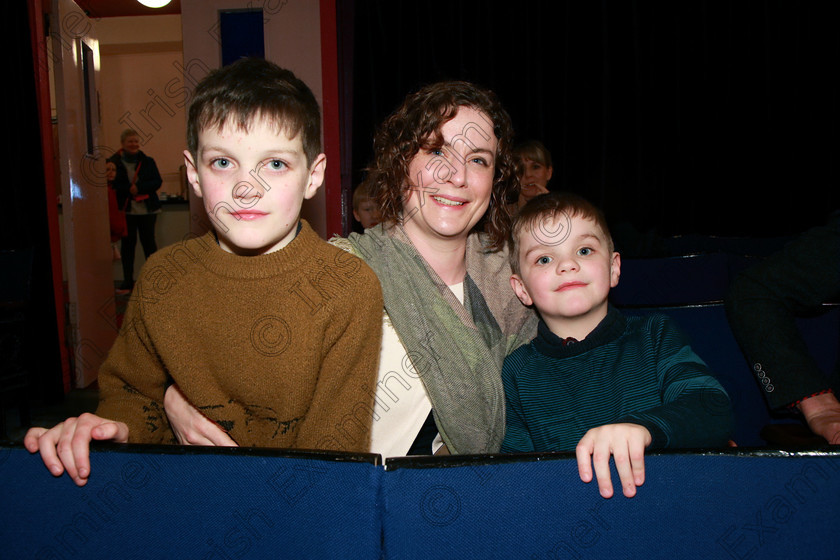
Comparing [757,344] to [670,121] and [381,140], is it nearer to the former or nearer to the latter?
[381,140]

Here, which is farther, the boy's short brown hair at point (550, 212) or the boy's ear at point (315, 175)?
the boy's short brown hair at point (550, 212)

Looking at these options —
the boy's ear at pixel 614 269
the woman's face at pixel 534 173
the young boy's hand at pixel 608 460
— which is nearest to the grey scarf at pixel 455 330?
the boy's ear at pixel 614 269

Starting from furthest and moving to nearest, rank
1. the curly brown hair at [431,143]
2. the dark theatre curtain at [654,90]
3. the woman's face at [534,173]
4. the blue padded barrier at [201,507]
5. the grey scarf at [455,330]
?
the dark theatre curtain at [654,90] → the woman's face at [534,173] → the curly brown hair at [431,143] → the grey scarf at [455,330] → the blue padded barrier at [201,507]

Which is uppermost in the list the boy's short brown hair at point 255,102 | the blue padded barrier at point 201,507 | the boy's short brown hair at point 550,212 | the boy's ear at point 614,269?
the boy's short brown hair at point 255,102

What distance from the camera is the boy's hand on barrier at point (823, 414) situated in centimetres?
108

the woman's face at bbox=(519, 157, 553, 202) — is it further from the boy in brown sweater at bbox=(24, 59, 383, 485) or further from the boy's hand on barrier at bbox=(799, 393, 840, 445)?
the boy in brown sweater at bbox=(24, 59, 383, 485)

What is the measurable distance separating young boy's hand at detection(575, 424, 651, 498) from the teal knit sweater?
1.06 ft

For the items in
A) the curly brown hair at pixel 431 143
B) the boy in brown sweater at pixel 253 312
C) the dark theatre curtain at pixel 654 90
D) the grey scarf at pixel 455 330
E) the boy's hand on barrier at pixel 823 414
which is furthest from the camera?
the dark theatre curtain at pixel 654 90

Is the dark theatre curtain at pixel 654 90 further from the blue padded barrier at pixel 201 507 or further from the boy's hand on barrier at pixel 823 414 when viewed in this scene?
the blue padded barrier at pixel 201 507

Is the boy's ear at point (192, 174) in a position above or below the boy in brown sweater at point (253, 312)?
above

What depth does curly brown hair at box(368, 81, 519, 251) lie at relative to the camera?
1301 millimetres

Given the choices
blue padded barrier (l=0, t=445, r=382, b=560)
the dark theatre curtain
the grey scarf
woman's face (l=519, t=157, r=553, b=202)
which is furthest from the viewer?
the dark theatre curtain

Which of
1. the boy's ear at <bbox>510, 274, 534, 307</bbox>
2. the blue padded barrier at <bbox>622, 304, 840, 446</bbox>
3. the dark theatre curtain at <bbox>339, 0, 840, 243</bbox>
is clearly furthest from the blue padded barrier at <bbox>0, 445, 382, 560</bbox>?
the dark theatre curtain at <bbox>339, 0, 840, 243</bbox>

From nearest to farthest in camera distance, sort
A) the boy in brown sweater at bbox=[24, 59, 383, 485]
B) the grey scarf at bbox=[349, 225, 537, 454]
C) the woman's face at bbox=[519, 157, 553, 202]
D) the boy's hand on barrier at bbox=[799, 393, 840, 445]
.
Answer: the boy in brown sweater at bbox=[24, 59, 383, 485] → the boy's hand on barrier at bbox=[799, 393, 840, 445] → the grey scarf at bbox=[349, 225, 537, 454] → the woman's face at bbox=[519, 157, 553, 202]
